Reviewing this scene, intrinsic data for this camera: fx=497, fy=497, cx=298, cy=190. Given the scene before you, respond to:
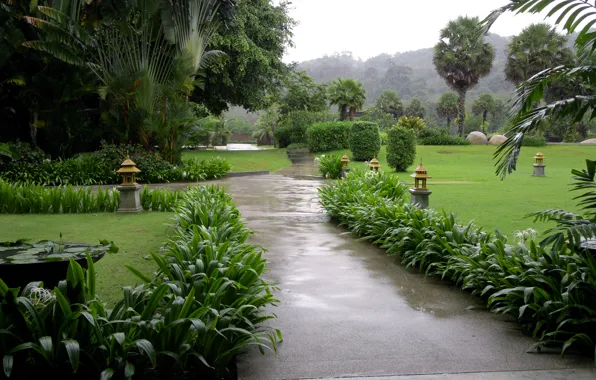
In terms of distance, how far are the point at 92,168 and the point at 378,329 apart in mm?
13460

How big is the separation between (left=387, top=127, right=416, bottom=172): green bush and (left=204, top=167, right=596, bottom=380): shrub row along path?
1317cm

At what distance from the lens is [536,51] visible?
3966 centimetres

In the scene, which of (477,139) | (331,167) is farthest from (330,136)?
(477,139)

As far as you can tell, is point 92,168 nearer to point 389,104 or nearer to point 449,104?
point 449,104

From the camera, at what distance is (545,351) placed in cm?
364

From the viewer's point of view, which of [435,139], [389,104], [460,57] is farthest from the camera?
[389,104]

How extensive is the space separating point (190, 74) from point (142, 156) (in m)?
3.35

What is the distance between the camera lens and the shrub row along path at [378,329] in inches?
132

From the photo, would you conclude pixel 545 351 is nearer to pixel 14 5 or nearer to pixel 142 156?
pixel 142 156

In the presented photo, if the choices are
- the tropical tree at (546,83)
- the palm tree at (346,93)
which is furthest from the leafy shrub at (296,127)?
the tropical tree at (546,83)

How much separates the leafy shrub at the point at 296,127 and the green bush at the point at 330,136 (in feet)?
26.4

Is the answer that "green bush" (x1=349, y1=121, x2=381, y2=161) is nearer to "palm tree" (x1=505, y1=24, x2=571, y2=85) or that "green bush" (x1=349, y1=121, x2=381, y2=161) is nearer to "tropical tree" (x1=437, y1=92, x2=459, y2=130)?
"palm tree" (x1=505, y1=24, x2=571, y2=85)

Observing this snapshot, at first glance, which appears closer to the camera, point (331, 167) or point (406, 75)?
point (331, 167)

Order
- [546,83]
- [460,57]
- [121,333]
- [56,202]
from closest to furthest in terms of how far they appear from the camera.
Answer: [121,333], [546,83], [56,202], [460,57]
